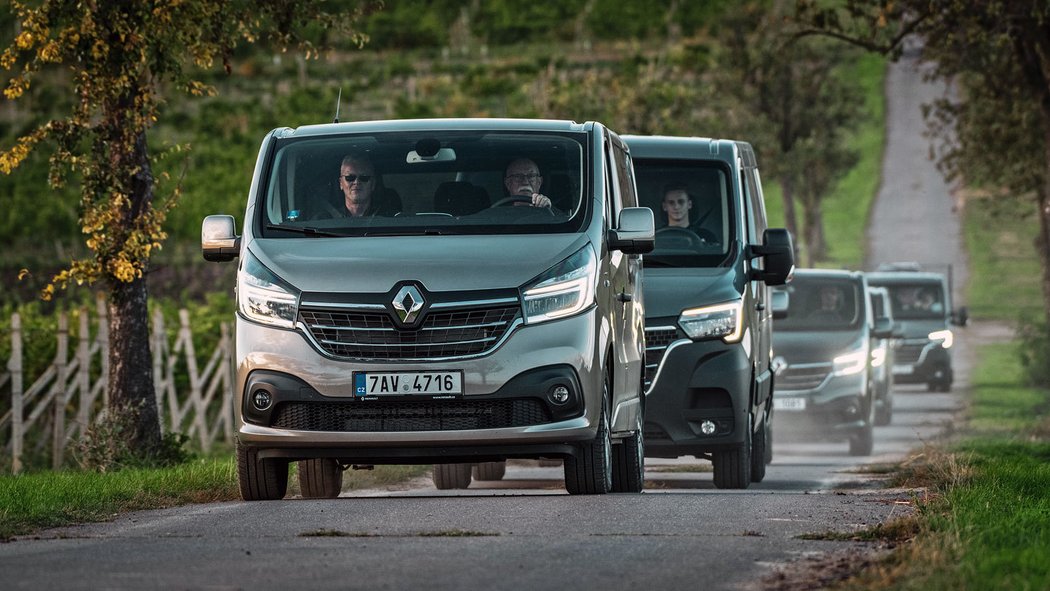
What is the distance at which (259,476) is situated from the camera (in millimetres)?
12242

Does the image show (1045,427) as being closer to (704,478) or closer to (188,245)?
(704,478)

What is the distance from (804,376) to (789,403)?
1.36 feet

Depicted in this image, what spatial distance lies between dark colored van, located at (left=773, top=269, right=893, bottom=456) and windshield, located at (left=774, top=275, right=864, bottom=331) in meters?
0.01

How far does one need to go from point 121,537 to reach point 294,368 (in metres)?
1.87

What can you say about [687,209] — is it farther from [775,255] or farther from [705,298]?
[705,298]

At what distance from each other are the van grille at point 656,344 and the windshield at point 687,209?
582 millimetres

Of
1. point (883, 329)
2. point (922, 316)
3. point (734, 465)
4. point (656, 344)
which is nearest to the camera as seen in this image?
point (656, 344)

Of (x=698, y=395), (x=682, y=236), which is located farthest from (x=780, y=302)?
(x=698, y=395)

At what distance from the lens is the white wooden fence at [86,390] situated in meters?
22.6

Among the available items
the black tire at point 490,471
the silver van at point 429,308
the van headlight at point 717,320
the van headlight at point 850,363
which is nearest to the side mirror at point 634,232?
the silver van at point 429,308

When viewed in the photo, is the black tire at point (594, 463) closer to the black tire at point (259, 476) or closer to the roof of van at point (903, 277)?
the black tire at point (259, 476)

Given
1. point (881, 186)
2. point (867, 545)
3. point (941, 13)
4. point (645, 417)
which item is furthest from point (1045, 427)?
point (881, 186)

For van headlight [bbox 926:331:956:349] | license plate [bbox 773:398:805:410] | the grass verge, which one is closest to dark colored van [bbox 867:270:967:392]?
van headlight [bbox 926:331:956:349]

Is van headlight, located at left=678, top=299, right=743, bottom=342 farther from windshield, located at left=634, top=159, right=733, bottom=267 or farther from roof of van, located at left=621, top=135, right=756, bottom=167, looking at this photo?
roof of van, located at left=621, top=135, right=756, bottom=167
